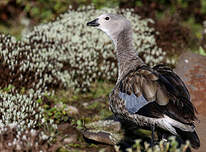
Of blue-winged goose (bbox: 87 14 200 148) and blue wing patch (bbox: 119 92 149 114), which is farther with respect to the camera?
blue wing patch (bbox: 119 92 149 114)

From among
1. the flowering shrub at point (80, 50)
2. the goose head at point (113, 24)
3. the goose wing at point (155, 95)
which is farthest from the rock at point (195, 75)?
the goose head at point (113, 24)

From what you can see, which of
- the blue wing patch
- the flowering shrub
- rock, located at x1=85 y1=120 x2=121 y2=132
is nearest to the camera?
the blue wing patch

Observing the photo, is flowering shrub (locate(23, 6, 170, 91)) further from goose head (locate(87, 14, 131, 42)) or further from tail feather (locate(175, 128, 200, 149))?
tail feather (locate(175, 128, 200, 149))

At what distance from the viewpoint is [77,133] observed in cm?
571

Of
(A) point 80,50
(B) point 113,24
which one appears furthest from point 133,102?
(A) point 80,50

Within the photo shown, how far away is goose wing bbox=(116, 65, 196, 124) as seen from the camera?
13.2 feet

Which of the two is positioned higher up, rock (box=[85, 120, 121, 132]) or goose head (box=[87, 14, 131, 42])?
goose head (box=[87, 14, 131, 42])

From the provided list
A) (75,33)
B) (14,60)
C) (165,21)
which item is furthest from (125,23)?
(165,21)

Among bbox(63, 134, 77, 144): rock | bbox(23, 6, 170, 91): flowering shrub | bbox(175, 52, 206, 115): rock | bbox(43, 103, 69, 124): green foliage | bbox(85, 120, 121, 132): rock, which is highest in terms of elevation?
bbox(23, 6, 170, 91): flowering shrub

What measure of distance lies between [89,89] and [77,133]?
1.90 m

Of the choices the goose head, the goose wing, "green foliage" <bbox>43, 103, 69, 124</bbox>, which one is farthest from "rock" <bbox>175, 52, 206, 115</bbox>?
"green foliage" <bbox>43, 103, 69, 124</bbox>

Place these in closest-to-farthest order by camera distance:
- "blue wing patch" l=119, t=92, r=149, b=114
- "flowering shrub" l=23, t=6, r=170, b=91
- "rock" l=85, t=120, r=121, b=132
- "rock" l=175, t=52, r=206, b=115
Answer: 1. "blue wing patch" l=119, t=92, r=149, b=114
2. "rock" l=85, t=120, r=121, b=132
3. "rock" l=175, t=52, r=206, b=115
4. "flowering shrub" l=23, t=6, r=170, b=91

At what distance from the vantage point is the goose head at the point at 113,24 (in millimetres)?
5316

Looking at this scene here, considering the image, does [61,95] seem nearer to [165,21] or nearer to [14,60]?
[14,60]
